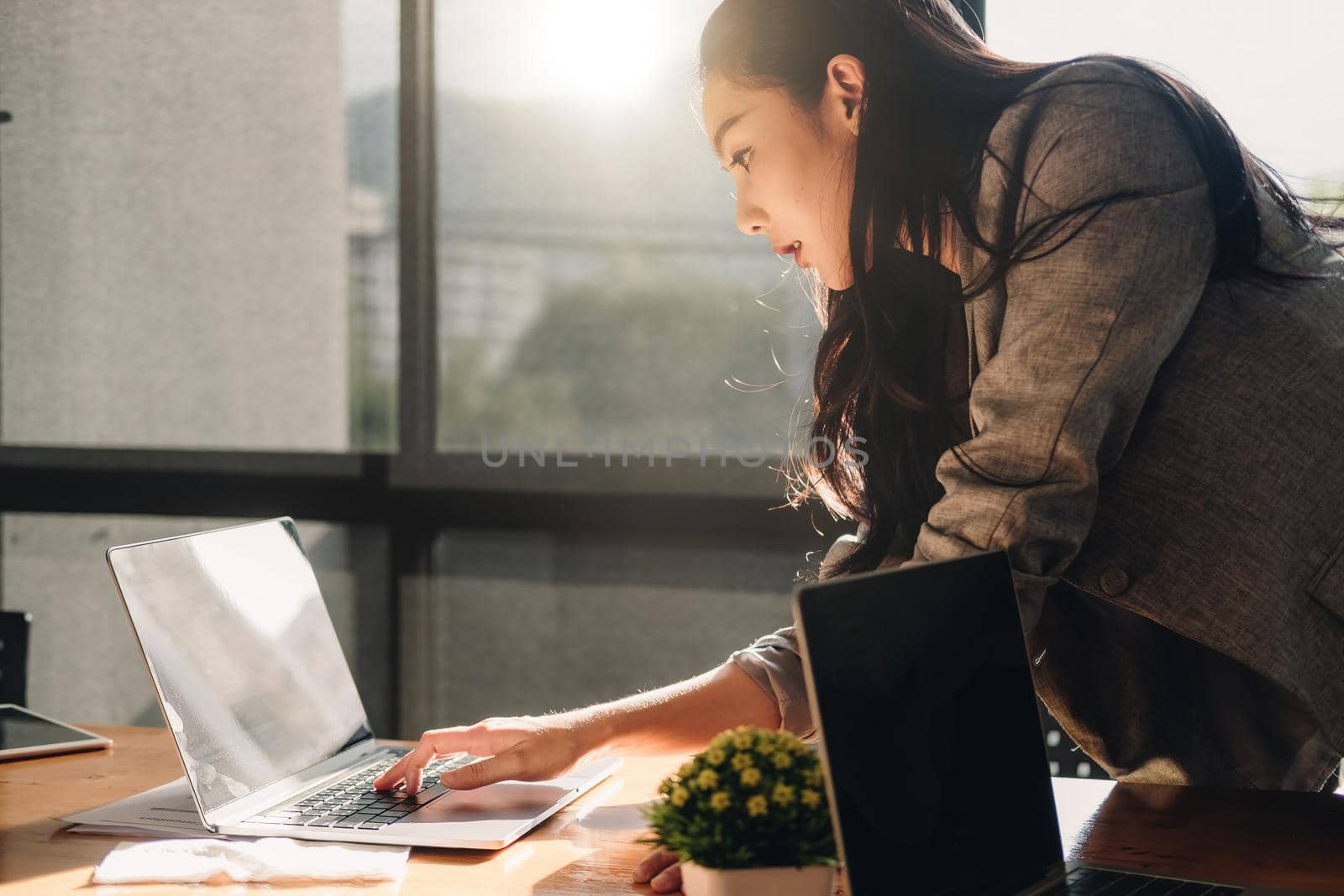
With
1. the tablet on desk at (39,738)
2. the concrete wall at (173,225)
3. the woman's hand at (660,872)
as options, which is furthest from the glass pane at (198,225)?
the woman's hand at (660,872)

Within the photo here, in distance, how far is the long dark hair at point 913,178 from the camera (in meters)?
0.98

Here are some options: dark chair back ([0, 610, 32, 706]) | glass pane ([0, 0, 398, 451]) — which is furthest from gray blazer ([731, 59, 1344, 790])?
glass pane ([0, 0, 398, 451])

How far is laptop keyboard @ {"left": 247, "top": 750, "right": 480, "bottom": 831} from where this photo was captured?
105 cm

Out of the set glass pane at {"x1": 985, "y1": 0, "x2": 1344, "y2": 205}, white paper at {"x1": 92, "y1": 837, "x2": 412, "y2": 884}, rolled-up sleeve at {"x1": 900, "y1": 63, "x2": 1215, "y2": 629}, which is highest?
glass pane at {"x1": 985, "y1": 0, "x2": 1344, "y2": 205}

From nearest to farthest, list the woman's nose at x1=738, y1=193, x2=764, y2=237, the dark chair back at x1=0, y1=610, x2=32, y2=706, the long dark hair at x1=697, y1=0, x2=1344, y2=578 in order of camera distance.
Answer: the long dark hair at x1=697, y1=0, x2=1344, y2=578 → the woman's nose at x1=738, y1=193, x2=764, y2=237 → the dark chair back at x1=0, y1=610, x2=32, y2=706

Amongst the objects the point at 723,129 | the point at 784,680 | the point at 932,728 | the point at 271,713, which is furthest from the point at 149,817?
the point at 723,129

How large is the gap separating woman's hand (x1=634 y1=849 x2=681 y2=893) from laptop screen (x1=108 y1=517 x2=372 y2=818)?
0.38m

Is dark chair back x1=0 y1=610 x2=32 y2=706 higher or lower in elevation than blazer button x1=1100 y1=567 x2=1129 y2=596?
lower

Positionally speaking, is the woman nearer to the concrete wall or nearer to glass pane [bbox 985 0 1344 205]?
glass pane [bbox 985 0 1344 205]

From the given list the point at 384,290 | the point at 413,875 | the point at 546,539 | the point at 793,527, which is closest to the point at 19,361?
the point at 384,290

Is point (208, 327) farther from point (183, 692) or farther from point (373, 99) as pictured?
point (183, 692)

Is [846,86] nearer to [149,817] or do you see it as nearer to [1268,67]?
[149,817]

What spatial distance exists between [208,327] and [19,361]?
45 cm

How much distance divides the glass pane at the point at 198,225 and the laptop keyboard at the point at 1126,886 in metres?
1.88
